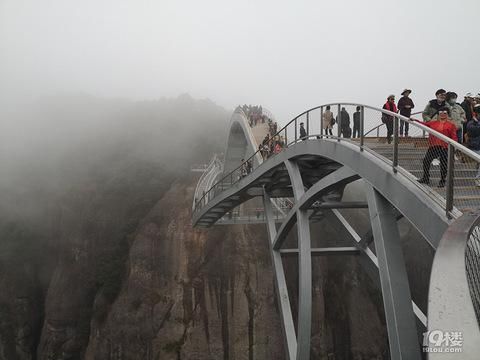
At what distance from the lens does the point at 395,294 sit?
6.99 metres

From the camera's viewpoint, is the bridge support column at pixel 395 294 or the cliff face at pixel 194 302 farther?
the cliff face at pixel 194 302

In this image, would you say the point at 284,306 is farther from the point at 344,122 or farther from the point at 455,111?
the point at 455,111

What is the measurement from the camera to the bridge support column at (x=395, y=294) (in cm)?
684

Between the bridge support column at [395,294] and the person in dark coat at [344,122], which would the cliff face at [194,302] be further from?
the bridge support column at [395,294]

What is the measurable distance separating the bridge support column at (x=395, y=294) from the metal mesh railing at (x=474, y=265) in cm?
309

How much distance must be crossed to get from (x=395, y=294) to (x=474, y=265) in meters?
3.54

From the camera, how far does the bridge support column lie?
6.84 m

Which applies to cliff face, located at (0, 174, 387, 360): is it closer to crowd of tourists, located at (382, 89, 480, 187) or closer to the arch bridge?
the arch bridge

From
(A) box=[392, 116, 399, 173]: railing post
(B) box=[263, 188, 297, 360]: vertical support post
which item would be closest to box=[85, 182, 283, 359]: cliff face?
(B) box=[263, 188, 297, 360]: vertical support post

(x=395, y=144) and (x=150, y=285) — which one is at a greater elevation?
(x=395, y=144)

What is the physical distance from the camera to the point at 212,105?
70.3 metres

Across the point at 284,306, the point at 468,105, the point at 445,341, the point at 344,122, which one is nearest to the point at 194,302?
the point at 284,306

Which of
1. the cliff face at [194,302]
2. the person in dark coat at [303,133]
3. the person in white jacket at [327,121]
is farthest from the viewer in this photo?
the cliff face at [194,302]

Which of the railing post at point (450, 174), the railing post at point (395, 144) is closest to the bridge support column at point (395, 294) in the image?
the railing post at point (395, 144)
